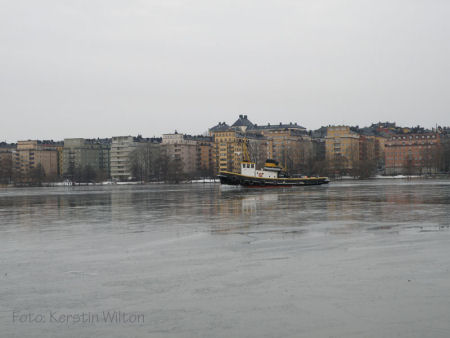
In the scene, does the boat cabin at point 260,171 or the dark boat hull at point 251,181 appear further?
the boat cabin at point 260,171

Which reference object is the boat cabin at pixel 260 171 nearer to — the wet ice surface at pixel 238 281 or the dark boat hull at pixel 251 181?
Result: the dark boat hull at pixel 251 181

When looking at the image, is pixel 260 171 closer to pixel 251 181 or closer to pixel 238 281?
pixel 251 181

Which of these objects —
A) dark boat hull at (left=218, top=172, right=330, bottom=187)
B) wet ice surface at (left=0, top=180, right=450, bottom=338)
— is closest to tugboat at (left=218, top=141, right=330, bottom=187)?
dark boat hull at (left=218, top=172, right=330, bottom=187)

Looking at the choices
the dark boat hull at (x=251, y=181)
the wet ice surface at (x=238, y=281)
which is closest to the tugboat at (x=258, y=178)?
the dark boat hull at (x=251, y=181)

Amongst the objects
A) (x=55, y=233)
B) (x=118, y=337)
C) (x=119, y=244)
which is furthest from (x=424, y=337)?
(x=55, y=233)

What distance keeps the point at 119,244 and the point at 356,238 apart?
736 cm

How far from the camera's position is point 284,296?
33.0 feet

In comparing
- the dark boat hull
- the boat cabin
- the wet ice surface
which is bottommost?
the wet ice surface

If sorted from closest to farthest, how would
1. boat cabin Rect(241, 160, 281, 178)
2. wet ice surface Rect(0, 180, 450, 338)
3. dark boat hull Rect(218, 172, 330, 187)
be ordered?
1. wet ice surface Rect(0, 180, 450, 338)
2. dark boat hull Rect(218, 172, 330, 187)
3. boat cabin Rect(241, 160, 281, 178)

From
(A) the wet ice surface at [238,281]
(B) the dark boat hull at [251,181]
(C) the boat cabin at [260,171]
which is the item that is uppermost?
(C) the boat cabin at [260,171]

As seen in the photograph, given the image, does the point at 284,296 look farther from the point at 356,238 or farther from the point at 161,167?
the point at 161,167

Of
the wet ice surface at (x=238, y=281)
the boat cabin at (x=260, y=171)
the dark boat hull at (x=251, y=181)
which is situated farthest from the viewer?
the boat cabin at (x=260, y=171)

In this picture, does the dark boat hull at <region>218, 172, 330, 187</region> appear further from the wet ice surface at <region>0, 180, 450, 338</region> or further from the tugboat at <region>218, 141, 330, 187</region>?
the wet ice surface at <region>0, 180, 450, 338</region>

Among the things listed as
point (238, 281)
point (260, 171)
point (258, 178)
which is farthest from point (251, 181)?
point (238, 281)
